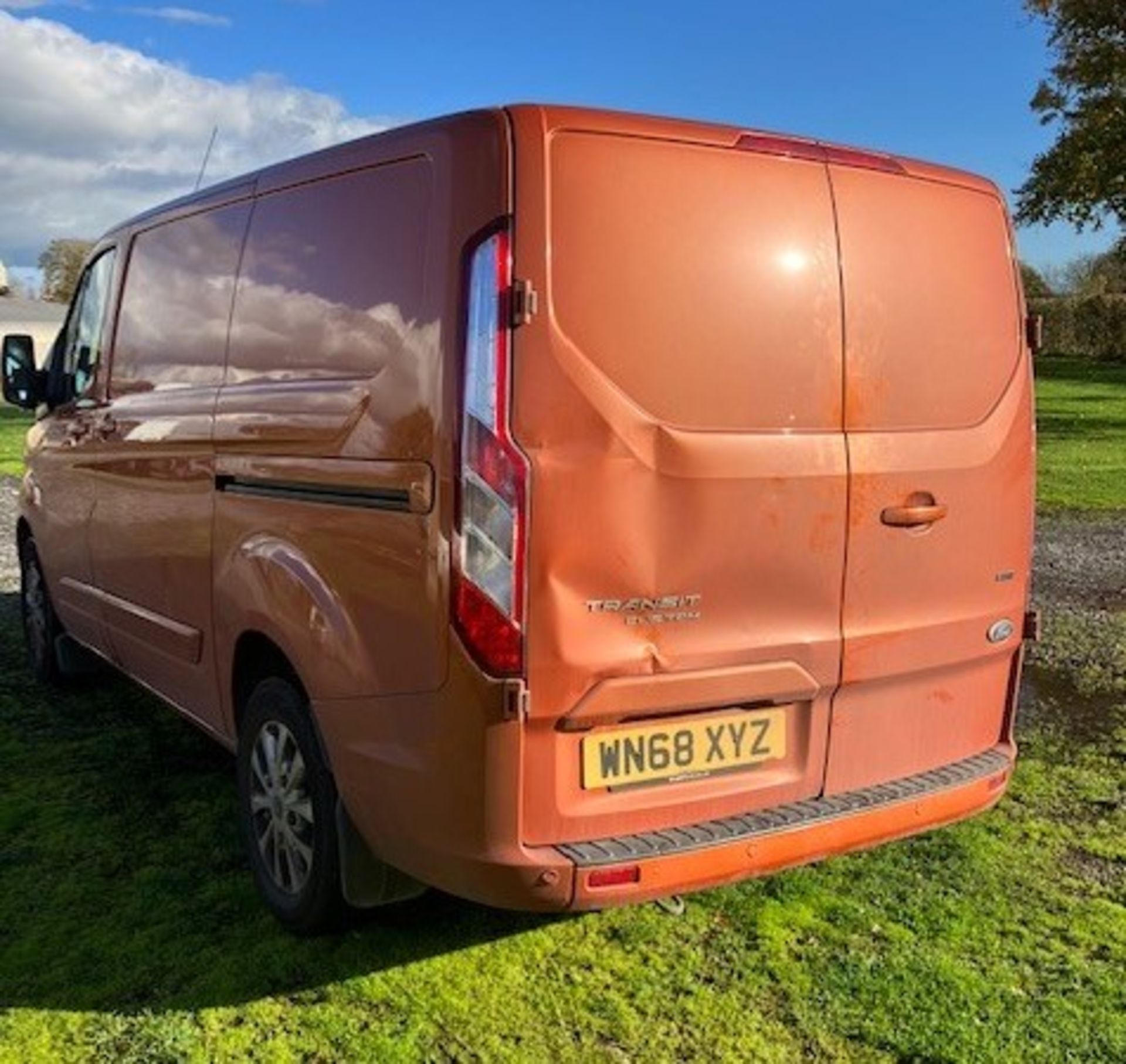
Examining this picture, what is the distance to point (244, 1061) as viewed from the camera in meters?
3.03

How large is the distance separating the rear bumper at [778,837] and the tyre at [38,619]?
4.05 meters

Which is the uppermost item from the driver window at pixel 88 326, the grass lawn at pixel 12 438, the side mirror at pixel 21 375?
the driver window at pixel 88 326

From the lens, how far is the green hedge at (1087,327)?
4306cm

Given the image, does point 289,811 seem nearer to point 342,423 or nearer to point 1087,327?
point 342,423

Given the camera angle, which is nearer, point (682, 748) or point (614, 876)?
point (614, 876)

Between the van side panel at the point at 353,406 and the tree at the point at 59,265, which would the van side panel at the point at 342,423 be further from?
the tree at the point at 59,265

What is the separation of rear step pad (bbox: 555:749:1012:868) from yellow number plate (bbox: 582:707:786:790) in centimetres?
14

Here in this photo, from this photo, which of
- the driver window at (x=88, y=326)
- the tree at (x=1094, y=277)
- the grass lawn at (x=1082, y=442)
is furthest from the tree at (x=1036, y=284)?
the driver window at (x=88, y=326)

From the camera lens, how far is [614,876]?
A: 294 centimetres

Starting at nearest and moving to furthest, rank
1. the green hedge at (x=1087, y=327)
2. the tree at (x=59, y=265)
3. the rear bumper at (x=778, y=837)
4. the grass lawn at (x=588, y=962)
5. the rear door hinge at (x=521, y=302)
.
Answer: the rear door hinge at (x=521, y=302) < the rear bumper at (x=778, y=837) < the grass lawn at (x=588, y=962) < the green hedge at (x=1087, y=327) < the tree at (x=59, y=265)

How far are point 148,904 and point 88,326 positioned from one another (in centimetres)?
277

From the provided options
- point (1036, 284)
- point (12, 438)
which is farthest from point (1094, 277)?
point (12, 438)

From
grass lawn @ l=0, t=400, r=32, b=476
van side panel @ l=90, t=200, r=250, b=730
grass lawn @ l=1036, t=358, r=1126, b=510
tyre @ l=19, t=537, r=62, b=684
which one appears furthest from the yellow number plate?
grass lawn @ l=0, t=400, r=32, b=476

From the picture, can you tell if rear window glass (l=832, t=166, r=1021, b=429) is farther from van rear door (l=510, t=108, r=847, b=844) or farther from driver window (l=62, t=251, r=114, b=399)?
driver window (l=62, t=251, r=114, b=399)
